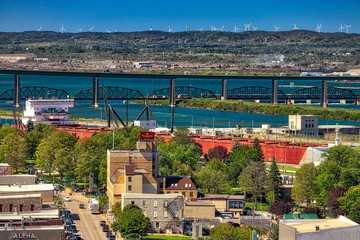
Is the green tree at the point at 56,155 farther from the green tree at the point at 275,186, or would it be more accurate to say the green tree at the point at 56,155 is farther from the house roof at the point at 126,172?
the green tree at the point at 275,186

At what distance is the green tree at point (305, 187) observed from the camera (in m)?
35.2

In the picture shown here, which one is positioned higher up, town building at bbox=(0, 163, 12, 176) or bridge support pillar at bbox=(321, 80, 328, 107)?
bridge support pillar at bbox=(321, 80, 328, 107)

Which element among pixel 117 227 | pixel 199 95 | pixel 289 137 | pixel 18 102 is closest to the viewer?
pixel 117 227

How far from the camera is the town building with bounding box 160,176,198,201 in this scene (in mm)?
35031

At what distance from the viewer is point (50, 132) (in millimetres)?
48281

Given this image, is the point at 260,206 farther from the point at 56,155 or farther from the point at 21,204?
the point at 21,204

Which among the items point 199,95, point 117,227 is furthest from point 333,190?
point 199,95

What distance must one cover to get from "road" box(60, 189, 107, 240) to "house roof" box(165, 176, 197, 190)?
228cm

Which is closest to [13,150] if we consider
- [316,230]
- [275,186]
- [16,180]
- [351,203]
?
[16,180]

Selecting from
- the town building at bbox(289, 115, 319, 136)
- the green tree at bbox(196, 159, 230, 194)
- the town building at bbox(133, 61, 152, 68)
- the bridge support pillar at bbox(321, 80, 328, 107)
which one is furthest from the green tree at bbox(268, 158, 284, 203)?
the town building at bbox(133, 61, 152, 68)

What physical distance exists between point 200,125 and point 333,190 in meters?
32.7

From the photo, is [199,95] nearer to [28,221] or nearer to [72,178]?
[72,178]

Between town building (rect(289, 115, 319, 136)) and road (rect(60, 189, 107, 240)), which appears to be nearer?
road (rect(60, 189, 107, 240))

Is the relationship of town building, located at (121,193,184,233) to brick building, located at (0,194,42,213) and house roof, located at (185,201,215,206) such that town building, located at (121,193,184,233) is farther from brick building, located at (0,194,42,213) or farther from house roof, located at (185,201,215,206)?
brick building, located at (0,194,42,213)
